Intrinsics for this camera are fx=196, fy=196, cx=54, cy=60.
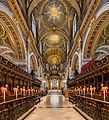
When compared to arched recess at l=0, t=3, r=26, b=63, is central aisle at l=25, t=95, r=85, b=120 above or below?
below

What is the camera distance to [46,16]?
113 feet

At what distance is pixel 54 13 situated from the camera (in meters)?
34.1

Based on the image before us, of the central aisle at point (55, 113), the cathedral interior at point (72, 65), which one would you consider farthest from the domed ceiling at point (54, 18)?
the central aisle at point (55, 113)

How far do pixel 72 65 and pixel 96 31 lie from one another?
15.8m

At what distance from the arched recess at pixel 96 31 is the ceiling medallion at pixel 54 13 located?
1314 cm

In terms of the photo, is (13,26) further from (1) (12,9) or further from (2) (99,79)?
(2) (99,79)

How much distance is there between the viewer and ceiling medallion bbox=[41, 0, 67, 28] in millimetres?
31188

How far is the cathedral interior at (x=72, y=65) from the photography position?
897 centimetres

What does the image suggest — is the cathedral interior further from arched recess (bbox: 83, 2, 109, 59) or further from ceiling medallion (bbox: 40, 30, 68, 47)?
ceiling medallion (bbox: 40, 30, 68, 47)

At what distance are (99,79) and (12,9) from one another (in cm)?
859

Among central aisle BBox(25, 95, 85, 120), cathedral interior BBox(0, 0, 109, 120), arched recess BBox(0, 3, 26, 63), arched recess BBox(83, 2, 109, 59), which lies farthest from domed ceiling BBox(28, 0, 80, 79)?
central aisle BBox(25, 95, 85, 120)

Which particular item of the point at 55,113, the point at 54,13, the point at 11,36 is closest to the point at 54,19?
the point at 54,13

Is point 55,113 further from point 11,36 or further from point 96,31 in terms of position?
point 11,36

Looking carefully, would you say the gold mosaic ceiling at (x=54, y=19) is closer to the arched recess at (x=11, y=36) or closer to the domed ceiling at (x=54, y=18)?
the domed ceiling at (x=54, y=18)
